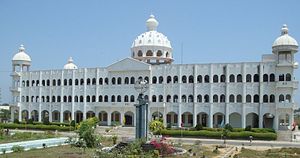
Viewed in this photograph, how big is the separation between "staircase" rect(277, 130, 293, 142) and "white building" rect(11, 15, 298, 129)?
9.67 feet

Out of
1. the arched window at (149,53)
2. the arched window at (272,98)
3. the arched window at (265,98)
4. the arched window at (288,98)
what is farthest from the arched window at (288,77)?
the arched window at (149,53)

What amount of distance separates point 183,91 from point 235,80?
684 centimetres

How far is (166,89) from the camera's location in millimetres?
54625

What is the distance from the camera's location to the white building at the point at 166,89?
48.6 meters

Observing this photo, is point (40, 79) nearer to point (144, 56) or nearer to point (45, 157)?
point (144, 56)

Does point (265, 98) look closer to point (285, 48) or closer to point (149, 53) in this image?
point (285, 48)

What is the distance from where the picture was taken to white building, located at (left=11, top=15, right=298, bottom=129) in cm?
4859

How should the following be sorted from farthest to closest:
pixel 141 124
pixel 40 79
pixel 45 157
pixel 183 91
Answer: pixel 40 79, pixel 183 91, pixel 141 124, pixel 45 157

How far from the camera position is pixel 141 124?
28359mm

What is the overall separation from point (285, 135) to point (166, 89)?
16674 millimetres

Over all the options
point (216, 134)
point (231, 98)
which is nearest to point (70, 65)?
point (231, 98)

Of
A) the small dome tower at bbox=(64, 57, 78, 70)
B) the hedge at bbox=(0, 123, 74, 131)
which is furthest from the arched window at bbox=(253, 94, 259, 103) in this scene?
the small dome tower at bbox=(64, 57, 78, 70)

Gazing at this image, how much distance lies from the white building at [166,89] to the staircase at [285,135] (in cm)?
295

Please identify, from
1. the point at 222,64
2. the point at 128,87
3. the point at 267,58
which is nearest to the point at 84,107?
the point at 128,87
